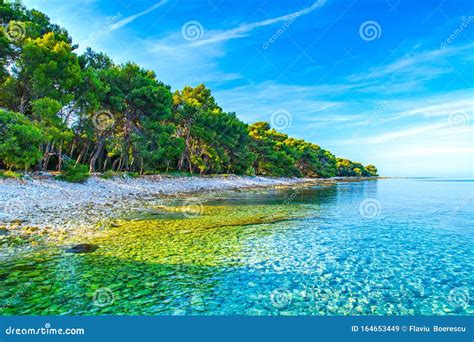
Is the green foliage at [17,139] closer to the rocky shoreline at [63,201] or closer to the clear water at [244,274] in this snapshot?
the rocky shoreline at [63,201]

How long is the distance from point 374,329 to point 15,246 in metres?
10.5

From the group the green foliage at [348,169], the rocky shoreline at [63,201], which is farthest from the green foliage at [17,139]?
the green foliage at [348,169]

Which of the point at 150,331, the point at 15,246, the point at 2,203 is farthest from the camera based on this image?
the point at 2,203

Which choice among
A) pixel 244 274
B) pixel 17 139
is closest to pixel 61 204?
pixel 17 139

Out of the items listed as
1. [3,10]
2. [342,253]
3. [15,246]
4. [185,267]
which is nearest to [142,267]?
[185,267]

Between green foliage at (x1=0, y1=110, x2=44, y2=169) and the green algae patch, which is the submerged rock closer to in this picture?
the green algae patch

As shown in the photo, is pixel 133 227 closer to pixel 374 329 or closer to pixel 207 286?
pixel 207 286

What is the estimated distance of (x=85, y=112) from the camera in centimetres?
2977

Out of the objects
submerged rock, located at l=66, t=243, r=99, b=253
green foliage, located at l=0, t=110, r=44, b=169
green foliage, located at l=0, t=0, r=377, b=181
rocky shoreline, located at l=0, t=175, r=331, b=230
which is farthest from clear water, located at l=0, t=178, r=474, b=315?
green foliage, located at l=0, t=0, r=377, b=181

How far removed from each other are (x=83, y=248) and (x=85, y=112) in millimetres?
24735

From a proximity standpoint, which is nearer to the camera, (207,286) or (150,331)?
(150,331)

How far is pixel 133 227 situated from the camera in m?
13.1

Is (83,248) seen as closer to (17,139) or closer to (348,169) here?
(17,139)

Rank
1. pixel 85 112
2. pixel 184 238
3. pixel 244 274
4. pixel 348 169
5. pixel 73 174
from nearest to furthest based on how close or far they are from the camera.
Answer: pixel 244 274 → pixel 184 238 → pixel 73 174 → pixel 85 112 → pixel 348 169
